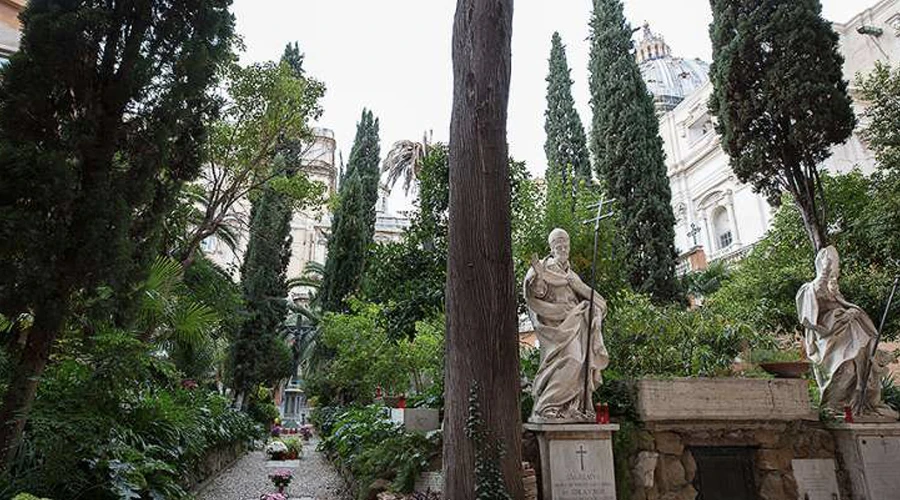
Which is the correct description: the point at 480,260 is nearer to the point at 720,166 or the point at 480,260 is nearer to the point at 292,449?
the point at 292,449

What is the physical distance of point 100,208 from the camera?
4504 millimetres

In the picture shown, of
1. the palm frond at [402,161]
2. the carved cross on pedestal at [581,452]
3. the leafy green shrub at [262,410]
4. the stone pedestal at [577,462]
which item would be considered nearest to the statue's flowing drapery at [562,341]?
the stone pedestal at [577,462]

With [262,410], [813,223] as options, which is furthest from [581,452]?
[262,410]

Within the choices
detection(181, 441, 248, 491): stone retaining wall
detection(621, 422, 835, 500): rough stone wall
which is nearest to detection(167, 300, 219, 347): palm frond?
detection(181, 441, 248, 491): stone retaining wall

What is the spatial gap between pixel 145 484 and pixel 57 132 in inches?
119

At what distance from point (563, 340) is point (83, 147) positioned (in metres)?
4.76

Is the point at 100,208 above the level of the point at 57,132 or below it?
below

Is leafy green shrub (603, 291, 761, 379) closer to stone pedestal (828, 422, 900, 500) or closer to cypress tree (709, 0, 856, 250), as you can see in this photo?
stone pedestal (828, 422, 900, 500)

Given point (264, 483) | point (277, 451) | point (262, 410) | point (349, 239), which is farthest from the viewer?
point (349, 239)

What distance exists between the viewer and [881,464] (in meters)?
6.34

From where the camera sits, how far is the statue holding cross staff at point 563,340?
5602mm

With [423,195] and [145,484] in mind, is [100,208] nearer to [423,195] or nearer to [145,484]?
[145,484]

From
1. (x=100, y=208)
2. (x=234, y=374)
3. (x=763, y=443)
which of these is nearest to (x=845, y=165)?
(x=763, y=443)

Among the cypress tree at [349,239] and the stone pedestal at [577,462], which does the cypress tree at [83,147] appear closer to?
the stone pedestal at [577,462]
